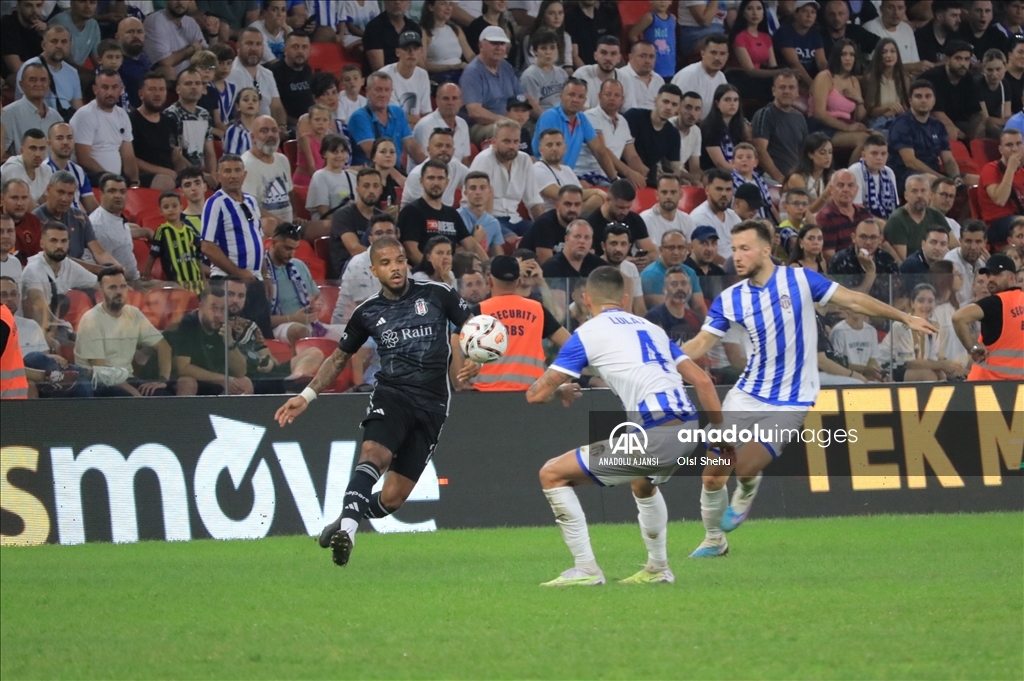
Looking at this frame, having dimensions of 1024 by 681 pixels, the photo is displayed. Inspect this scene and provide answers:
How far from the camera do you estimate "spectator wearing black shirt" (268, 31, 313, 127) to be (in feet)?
57.4

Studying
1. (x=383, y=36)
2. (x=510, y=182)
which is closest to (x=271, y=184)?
(x=510, y=182)

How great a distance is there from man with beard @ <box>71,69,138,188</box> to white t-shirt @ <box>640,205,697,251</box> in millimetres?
5977

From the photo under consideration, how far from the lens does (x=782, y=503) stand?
44.2 feet

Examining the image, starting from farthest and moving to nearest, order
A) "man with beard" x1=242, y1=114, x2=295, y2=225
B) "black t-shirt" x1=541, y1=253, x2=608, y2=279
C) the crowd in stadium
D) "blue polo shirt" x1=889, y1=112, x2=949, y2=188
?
"blue polo shirt" x1=889, y1=112, x2=949, y2=188 → "man with beard" x1=242, y1=114, x2=295, y2=225 → "black t-shirt" x1=541, y1=253, x2=608, y2=279 → the crowd in stadium

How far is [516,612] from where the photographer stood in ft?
26.6

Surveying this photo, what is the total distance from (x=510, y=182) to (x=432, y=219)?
1.89 meters

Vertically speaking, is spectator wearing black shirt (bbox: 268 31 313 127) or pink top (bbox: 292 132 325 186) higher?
spectator wearing black shirt (bbox: 268 31 313 127)

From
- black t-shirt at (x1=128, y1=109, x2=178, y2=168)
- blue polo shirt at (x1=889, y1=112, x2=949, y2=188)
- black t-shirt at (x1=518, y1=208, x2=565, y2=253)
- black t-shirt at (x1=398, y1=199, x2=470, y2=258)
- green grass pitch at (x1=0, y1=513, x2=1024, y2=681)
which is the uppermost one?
black t-shirt at (x1=128, y1=109, x2=178, y2=168)

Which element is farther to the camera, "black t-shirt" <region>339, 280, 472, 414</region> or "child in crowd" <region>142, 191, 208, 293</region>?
"child in crowd" <region>142, 191, 208, 293</region>

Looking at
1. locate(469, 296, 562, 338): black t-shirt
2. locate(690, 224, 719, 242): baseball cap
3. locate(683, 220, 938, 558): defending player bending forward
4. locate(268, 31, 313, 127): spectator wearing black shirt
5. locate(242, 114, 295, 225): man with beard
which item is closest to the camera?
locate(683, 220, 938, 558): defending player bending forward

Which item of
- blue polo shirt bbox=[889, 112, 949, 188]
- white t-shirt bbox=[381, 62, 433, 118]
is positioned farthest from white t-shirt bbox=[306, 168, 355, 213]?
blue polo shirt bbox=[889, 112, 949, 188]

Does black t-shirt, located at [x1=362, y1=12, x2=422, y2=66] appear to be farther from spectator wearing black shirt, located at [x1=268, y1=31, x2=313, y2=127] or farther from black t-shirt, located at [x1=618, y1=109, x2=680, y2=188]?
black t-shirt, located at [x1=618, y1=109, x2=680, y2=188]

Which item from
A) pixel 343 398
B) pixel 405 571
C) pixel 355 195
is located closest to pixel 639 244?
pixel 355 195

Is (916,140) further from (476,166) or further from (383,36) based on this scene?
(383,36)
